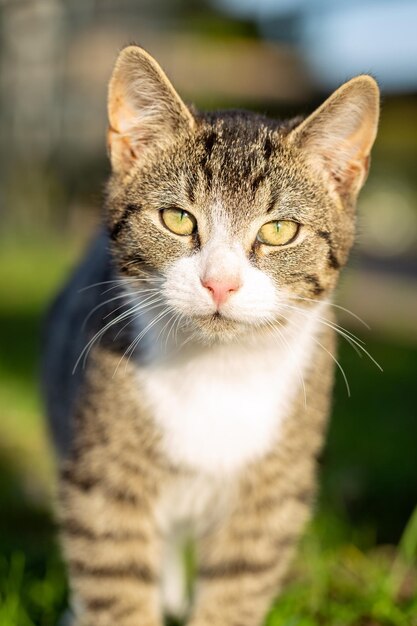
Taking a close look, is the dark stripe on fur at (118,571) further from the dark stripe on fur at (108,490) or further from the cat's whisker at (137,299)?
the cat's whisker at (137,299)

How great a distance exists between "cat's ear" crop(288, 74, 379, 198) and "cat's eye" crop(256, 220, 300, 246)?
0.23m

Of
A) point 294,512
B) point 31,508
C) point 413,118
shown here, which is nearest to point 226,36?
point 413,118

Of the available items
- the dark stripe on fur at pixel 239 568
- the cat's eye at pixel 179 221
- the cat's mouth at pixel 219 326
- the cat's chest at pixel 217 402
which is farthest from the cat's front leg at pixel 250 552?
the cat's eye at pixel 179 221

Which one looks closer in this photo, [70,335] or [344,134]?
[344,134]

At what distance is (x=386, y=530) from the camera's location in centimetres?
374

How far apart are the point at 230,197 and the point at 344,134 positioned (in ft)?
1.32

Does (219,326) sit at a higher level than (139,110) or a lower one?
lower

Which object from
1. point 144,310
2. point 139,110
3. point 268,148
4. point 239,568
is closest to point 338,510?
point 239,568

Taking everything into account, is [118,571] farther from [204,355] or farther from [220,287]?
[220,287]

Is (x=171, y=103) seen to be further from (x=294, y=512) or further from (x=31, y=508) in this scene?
(x=31, y=508)

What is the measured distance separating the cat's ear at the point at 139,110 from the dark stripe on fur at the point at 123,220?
13 cm

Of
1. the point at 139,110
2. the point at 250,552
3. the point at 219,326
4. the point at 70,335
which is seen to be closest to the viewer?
the point at 219,326

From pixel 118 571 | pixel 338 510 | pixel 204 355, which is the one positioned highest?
pixel 204 355

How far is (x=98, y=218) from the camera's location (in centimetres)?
308
